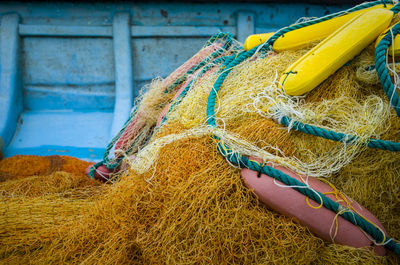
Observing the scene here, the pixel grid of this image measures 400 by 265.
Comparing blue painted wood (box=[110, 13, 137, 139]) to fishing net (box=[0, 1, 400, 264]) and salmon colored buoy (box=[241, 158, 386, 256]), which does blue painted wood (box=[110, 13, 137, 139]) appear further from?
salmon colored buoy (box=[241, 158, 386, 256])

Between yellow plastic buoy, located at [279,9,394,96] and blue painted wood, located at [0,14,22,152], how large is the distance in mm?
3480

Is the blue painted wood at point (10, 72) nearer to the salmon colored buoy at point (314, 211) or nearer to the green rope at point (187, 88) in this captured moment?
the green rope at point (187, 88)

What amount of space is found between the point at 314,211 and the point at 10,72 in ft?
13.2

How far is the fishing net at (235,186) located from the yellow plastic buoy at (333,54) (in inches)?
2.3

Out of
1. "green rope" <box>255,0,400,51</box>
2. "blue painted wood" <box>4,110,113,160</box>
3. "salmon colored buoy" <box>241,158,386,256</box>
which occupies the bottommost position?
"blue painted wood" <box>4,110,113,160</box>

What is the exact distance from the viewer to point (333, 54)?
1513 mm

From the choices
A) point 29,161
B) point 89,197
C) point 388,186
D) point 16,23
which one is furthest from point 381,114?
point 16,23

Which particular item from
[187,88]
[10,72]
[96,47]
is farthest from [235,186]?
[10,72]

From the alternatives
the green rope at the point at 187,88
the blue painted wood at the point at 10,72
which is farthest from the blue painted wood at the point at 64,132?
the green rope at the point at 187,88

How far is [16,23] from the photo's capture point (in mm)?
4051

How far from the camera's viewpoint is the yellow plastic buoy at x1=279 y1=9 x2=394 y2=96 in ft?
4.93

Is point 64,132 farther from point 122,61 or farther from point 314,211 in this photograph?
point 314,211

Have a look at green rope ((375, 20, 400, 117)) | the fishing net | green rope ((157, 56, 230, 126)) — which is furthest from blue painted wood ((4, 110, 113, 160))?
green rope ((375, 20, 400, 117))

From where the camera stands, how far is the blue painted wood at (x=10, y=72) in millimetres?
3803
